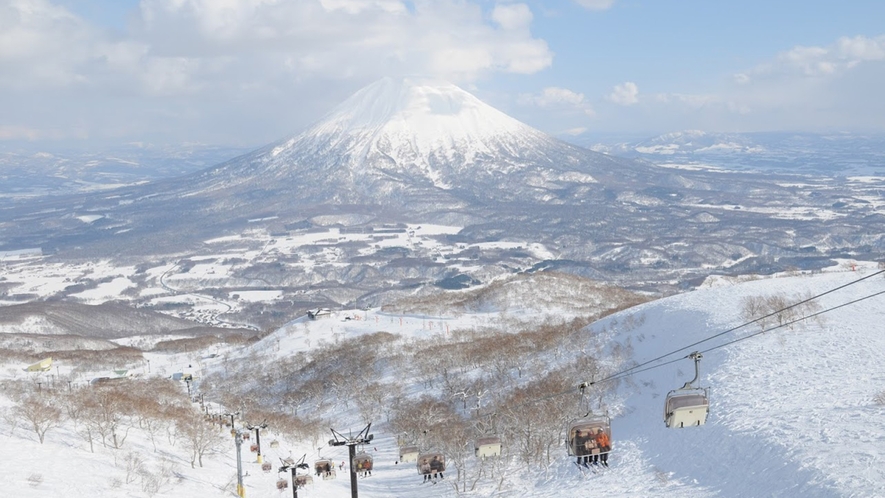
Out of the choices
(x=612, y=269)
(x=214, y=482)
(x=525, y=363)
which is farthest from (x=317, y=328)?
(x=612, y=269)

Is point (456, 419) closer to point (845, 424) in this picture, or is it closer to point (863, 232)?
point (845, 424)

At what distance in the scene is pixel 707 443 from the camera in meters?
32.3

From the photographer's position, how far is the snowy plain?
27297 millimetres

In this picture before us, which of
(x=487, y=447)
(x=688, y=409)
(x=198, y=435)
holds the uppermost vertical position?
(x=688, y=409)

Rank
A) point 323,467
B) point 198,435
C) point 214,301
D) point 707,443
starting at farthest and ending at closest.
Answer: point 214,301 < point 198,435 < point 707,443 < point 323,467

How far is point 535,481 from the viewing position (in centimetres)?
3528

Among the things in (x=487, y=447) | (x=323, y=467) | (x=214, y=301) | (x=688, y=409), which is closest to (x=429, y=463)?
(x=487, y=447)

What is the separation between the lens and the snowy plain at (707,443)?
27297 mm

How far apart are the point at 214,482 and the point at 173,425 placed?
918 centimetres

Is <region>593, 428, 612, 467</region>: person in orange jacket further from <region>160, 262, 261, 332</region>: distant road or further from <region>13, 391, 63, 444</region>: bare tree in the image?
<region>160, 262, 261, 332</region>: distant road

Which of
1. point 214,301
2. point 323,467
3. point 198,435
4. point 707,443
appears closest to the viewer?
point 323,467

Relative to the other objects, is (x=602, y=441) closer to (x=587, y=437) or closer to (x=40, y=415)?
(x=587, y=437)

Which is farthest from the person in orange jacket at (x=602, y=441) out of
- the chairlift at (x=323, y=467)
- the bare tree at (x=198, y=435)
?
the bare tree at (x=198, y=435)

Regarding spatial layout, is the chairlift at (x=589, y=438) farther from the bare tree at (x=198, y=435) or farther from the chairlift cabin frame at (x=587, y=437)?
the bare tree at (x=198, y=435)
